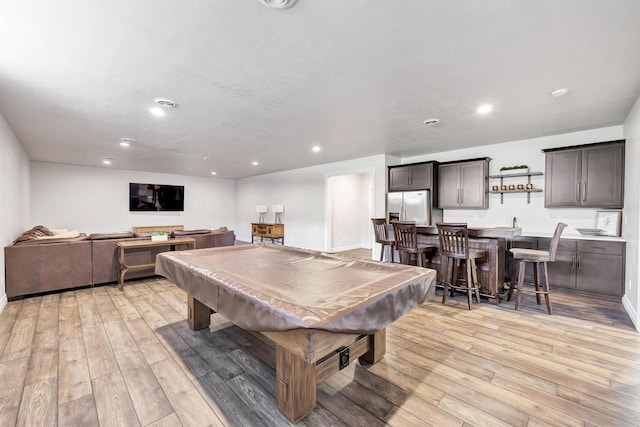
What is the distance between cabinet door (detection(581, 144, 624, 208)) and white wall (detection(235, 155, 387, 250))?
310cm

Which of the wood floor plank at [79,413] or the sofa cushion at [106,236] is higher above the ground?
the sofa cushion at [106,236]

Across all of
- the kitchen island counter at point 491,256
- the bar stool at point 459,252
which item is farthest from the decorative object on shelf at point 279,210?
the bar stool at point 459,252

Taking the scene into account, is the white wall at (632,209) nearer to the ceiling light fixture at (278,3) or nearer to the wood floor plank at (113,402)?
the ceiling light fixture at (278,3)

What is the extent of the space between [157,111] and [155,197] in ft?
21.2

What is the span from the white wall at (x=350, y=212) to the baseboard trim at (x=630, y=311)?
5.18 meters

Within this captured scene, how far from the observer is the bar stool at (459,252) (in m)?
3.31

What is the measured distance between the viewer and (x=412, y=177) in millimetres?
5555

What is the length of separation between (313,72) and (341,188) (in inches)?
229

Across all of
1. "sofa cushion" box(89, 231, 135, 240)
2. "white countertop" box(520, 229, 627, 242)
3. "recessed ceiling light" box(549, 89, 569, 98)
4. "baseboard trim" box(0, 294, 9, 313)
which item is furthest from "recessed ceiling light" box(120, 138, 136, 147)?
"white countertop" box(520, 229, 627, 242)

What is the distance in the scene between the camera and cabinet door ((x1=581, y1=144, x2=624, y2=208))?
3.73 metres

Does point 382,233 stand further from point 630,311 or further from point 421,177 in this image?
point 630,311

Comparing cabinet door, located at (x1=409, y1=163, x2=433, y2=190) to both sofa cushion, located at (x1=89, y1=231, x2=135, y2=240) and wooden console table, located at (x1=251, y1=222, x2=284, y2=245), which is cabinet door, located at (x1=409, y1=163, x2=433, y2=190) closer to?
wooden console table, located at (x1=251, y1=222, x2=284, y2=245)

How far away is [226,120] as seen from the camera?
3.62 m

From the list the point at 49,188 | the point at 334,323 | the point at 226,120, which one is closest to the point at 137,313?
the point at 226,120
